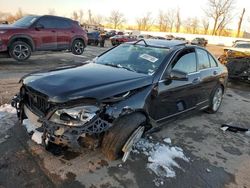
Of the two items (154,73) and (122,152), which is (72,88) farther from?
(154,73)

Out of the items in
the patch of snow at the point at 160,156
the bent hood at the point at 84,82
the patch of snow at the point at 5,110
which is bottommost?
the patch of snow at the point at 160,156

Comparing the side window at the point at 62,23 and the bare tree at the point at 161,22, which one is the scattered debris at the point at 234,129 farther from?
the bare tree at the point at 161,22

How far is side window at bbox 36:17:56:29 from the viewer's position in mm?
10469

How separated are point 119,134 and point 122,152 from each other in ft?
1.05

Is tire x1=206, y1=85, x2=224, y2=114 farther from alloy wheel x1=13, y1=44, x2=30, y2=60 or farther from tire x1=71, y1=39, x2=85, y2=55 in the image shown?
tire x1=71, y1=39, x2=85, y2=55

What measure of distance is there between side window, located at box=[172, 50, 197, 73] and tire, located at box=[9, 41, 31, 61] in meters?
7.09

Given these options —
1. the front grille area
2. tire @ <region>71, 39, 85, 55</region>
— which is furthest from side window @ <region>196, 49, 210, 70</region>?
tire @ <region>71, 39, 85, 55</region>

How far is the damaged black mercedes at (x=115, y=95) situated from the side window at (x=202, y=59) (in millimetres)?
76

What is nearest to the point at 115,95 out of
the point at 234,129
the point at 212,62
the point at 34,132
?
the point at 34,132

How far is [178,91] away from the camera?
168 inches

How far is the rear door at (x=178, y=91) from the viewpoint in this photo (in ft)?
12.8

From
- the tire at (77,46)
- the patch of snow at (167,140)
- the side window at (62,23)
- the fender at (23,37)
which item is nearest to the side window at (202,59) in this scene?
the patch of snow at (167,140)

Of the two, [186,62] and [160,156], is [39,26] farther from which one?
[160,156]

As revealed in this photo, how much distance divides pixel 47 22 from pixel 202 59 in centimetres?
752
